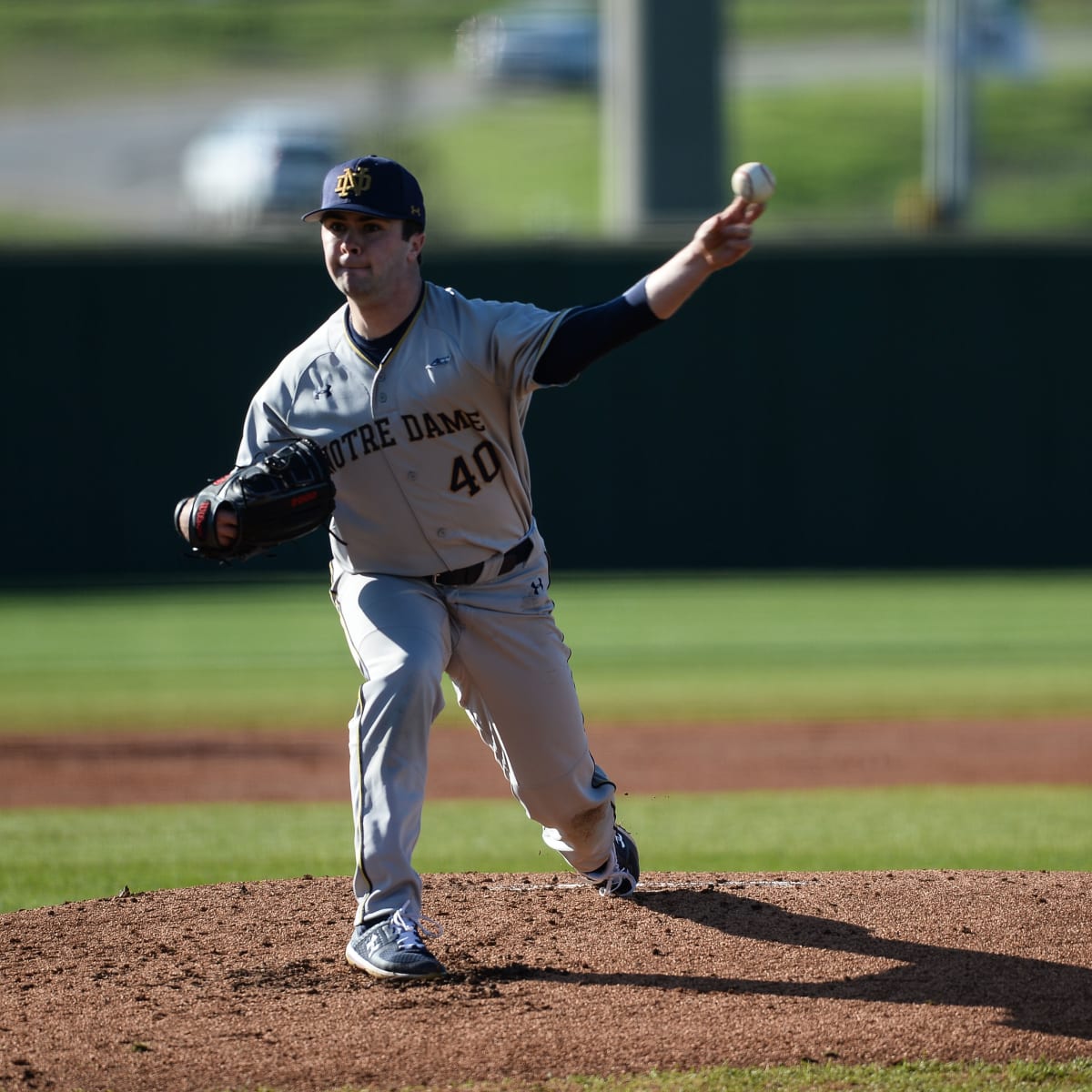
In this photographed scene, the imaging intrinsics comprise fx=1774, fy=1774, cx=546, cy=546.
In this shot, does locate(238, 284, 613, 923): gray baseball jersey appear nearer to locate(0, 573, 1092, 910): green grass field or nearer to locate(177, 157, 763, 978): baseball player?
locate(177, 157, 763, 978): baseball player

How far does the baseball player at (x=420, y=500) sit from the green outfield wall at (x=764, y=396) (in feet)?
35.4

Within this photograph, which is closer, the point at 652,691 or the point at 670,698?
the point at 670,698

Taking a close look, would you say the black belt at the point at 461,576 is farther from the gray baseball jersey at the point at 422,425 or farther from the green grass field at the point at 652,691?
the green grass field at the point at 652,691

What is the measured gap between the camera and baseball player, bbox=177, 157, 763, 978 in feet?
13.4

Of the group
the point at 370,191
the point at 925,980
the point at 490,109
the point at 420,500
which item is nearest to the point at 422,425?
the point at 420,500

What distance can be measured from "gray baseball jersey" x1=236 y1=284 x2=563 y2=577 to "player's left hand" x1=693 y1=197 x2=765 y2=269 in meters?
0.41

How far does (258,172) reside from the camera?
28.0 metres

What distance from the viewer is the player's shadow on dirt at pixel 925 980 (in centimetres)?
386

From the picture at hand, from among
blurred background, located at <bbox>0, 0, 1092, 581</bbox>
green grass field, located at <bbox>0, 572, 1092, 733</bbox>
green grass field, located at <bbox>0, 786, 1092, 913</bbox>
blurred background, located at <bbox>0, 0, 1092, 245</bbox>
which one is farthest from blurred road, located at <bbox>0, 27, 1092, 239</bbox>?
green grass field, located at <bbox>0, 786, 1092, 913</bbox>

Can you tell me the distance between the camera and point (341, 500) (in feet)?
14.2

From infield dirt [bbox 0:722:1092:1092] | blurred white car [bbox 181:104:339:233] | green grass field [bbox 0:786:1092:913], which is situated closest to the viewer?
infield dirt [bbox 0:722:1092:1092]

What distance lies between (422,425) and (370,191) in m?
0.56

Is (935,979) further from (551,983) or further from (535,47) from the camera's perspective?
(535,47)

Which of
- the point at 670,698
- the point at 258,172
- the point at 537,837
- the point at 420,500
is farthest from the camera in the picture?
the point at 258,172
